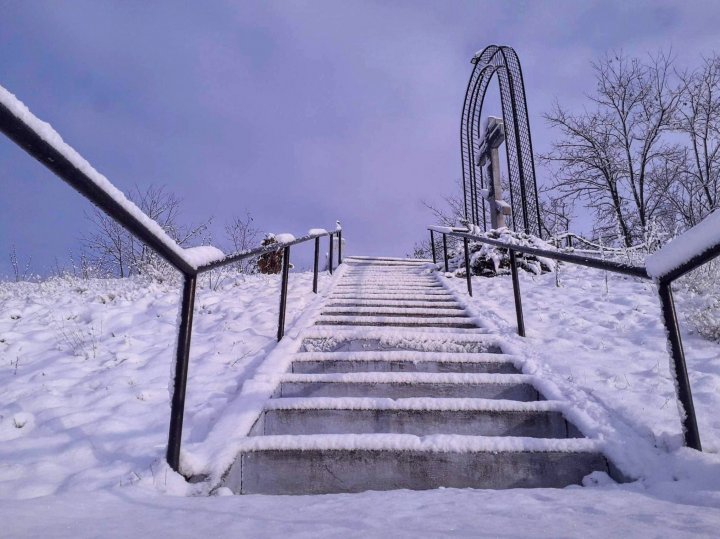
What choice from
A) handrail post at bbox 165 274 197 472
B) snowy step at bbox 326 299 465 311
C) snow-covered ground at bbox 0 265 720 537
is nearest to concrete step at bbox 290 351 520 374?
snow-covered ground at bbox 0 265 720 537

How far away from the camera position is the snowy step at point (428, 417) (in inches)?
82.9

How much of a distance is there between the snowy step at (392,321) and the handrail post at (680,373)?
2.21 metres

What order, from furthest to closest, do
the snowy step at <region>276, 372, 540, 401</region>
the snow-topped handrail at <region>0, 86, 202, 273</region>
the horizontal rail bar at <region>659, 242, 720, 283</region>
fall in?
the snowy step at <region>276, 372, 540, 401</region>, the horizontal rail bar at <region>659, 242, 720, 283</region>, the snow-topped handrail at <region>0, 86, 202, 273</region>

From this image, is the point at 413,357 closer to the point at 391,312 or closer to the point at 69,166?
the point at 391,312

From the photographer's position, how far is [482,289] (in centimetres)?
609

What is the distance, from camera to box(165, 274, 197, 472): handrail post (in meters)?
1.61

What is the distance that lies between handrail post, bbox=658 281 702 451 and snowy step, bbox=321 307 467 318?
2.62m

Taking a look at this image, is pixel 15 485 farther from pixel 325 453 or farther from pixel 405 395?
pixel 405 395

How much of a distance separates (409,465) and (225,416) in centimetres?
96

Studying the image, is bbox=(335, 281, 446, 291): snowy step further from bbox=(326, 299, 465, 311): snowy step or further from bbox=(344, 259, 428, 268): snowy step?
bbox=(344, 259, 428, 268): snowy step

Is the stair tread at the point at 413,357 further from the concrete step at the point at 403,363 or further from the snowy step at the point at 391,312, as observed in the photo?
the snowy step at the point at 391,312

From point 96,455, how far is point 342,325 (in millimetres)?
2325

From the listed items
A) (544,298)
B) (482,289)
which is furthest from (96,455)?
(482,289)

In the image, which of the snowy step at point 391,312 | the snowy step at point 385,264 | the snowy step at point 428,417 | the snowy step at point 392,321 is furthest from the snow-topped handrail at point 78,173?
the snowy step at point 385,264
